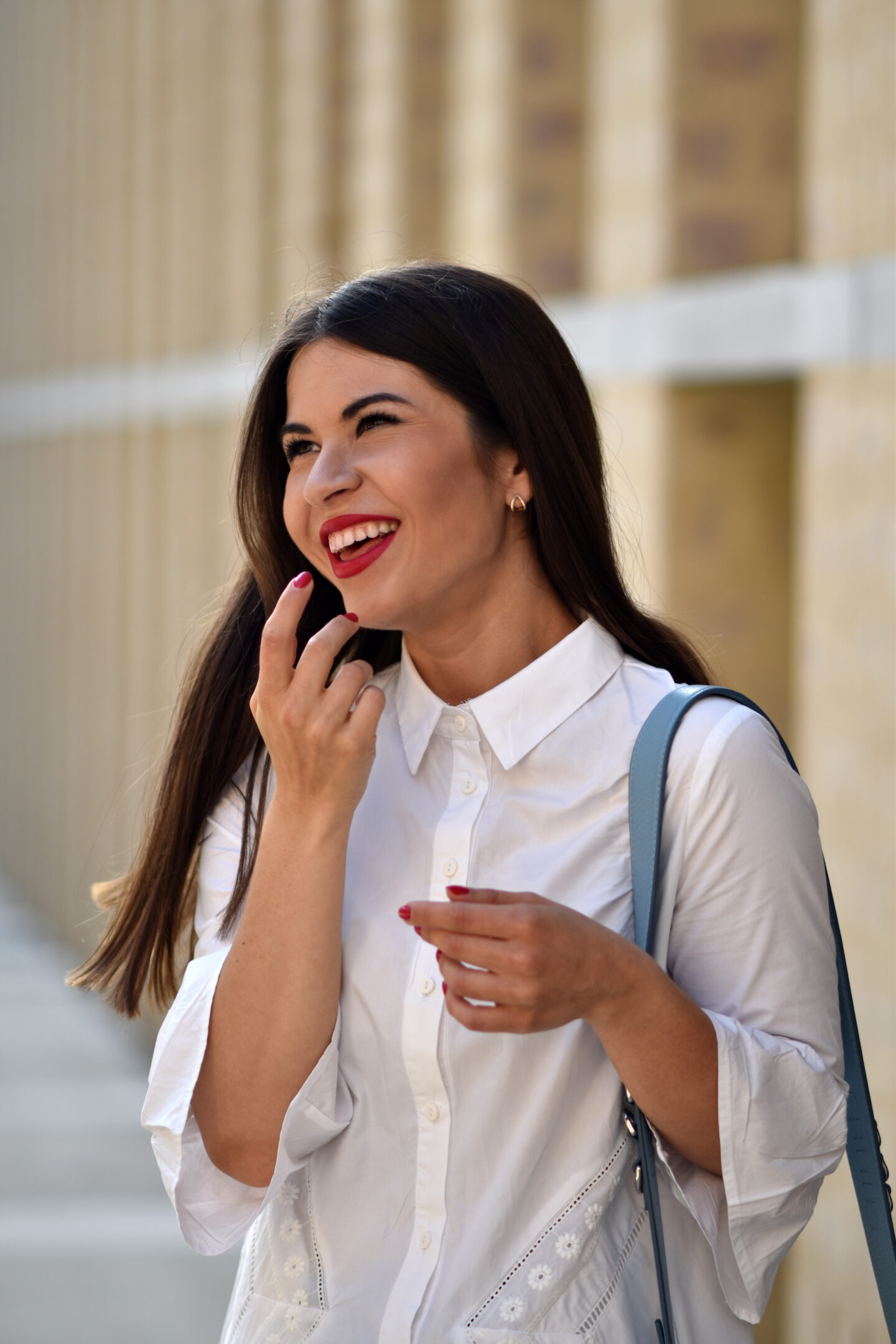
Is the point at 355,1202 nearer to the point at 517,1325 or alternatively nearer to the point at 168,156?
the point at 517,1325

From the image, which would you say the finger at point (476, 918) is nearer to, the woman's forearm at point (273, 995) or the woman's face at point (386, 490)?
the woman's forearm at point (273, 995)

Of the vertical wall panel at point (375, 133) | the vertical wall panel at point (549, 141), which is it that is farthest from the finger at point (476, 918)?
the vertical wall panel at point (375, 133)

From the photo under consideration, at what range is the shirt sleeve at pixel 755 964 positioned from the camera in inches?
71.4

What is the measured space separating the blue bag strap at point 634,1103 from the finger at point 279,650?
1.43ft

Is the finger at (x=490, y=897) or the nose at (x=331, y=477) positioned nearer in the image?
the finger at (x=490, y=897)

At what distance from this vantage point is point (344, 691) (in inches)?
77.9

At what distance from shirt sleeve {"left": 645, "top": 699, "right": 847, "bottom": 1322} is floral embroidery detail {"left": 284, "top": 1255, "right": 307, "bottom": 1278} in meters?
0.47

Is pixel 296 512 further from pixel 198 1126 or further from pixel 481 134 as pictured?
pixel 481 134

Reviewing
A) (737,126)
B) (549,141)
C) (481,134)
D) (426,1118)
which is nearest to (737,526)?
(737,126)

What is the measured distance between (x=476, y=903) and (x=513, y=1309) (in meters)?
0.53

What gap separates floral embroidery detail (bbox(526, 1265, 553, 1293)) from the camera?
184 cm

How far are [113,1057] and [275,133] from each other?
188 inches

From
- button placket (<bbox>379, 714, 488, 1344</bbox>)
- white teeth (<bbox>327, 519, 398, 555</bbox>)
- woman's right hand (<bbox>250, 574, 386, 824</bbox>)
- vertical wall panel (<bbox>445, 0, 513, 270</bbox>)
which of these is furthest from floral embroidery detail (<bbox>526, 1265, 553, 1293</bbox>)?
vertical wall panel (<bbox>445, 0, 513, 270</bbox>)

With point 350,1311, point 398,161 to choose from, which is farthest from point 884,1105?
point 398,161
